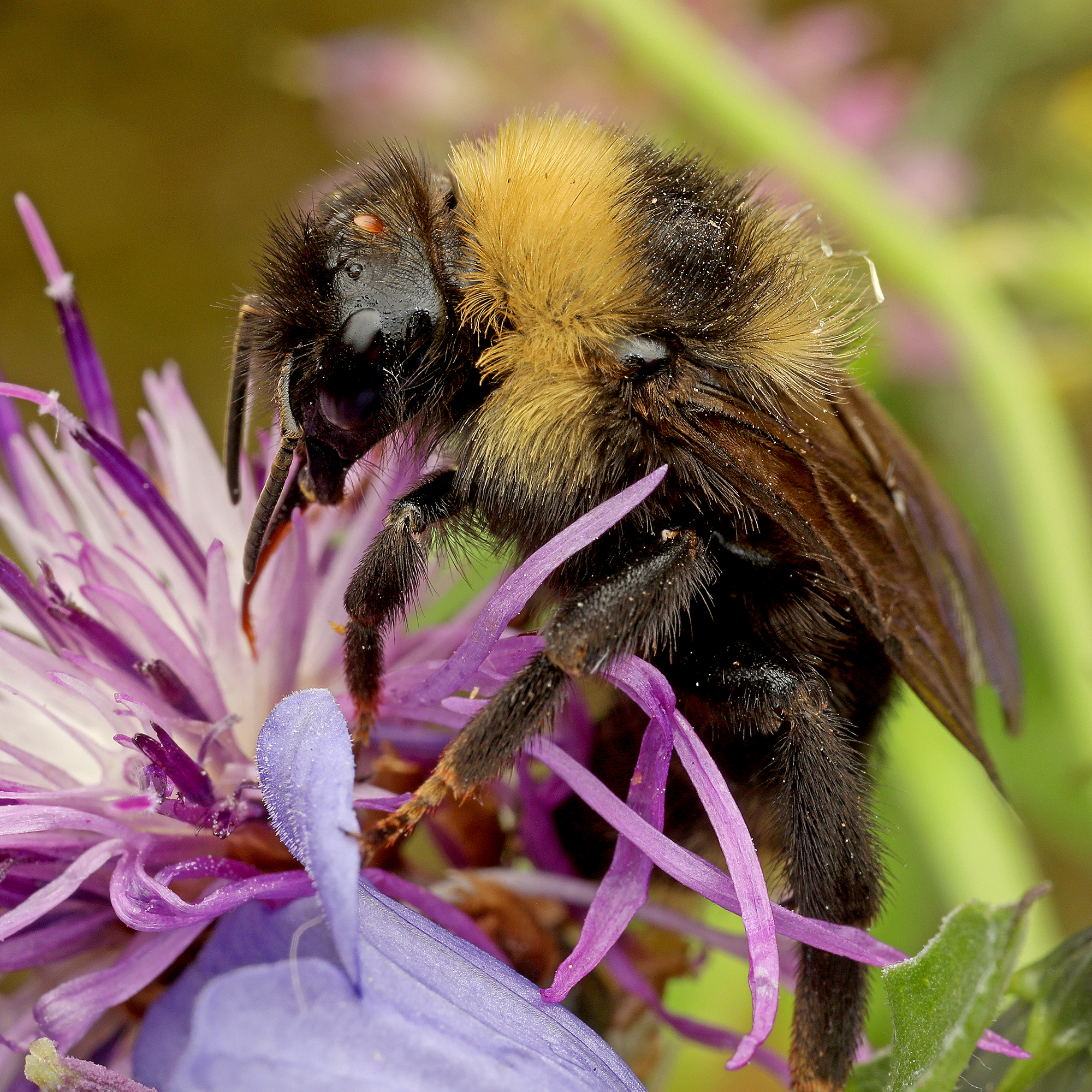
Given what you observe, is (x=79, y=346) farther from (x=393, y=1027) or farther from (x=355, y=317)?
(x=393, y=1027)

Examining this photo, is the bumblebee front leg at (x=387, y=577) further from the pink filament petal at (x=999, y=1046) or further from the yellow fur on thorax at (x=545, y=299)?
the pink filament petal at (x=999, y=1046)

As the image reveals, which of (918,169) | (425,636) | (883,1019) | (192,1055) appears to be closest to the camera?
(192,1055)

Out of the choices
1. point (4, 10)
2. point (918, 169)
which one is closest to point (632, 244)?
point (918, 169)

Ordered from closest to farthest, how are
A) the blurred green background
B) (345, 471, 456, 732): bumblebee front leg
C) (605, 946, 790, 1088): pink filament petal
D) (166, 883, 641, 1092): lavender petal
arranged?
(166, 883, 641, 1092): lavender petal, (345, 471, 456, 732): bumblebee front leg, (605, 946, 790, 1088): pink filament petal, the blurred green background

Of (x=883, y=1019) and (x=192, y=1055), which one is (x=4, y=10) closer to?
(x=883, y=1019)

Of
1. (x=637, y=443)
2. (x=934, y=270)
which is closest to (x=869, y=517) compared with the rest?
(x=637, y=443)

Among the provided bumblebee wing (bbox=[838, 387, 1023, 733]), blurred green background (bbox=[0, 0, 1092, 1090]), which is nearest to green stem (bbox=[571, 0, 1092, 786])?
blurred green background (bbox=[0, 0, 1092, 1090])

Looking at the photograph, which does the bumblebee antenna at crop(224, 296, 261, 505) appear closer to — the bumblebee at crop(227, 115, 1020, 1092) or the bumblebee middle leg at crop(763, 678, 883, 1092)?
the bumblebee at crop(227, 115, 1020, 1092)
